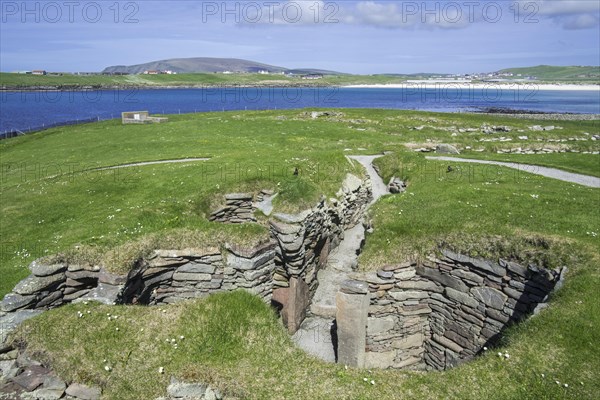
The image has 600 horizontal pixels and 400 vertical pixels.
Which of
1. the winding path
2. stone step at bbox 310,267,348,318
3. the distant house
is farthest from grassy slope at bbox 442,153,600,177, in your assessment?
the distant house

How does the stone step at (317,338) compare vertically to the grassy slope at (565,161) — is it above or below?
below

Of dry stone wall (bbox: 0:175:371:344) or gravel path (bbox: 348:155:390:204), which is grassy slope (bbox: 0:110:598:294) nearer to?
dry stone wall (bbox: 0:175:371:344)

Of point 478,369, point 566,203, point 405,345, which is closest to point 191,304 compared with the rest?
point 478,369

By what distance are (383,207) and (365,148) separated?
84.1ft

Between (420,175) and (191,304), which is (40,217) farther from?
(420,175)

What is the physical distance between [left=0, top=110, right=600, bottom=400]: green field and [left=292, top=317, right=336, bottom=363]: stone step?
4.63 meters

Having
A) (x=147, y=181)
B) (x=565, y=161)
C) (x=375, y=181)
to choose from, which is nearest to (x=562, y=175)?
(x=565, y=161)

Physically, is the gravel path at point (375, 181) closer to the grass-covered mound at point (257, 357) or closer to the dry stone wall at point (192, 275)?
the dry stone wall at point (192, 275)

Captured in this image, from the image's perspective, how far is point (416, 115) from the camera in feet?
296

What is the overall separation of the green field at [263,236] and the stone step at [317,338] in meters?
4.63

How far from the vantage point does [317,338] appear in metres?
19.5

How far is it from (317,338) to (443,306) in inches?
245

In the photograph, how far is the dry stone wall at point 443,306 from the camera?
52.9 ft

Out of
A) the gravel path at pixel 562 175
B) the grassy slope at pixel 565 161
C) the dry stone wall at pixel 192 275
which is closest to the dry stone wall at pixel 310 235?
the dry stone wall at pixel 192 275
